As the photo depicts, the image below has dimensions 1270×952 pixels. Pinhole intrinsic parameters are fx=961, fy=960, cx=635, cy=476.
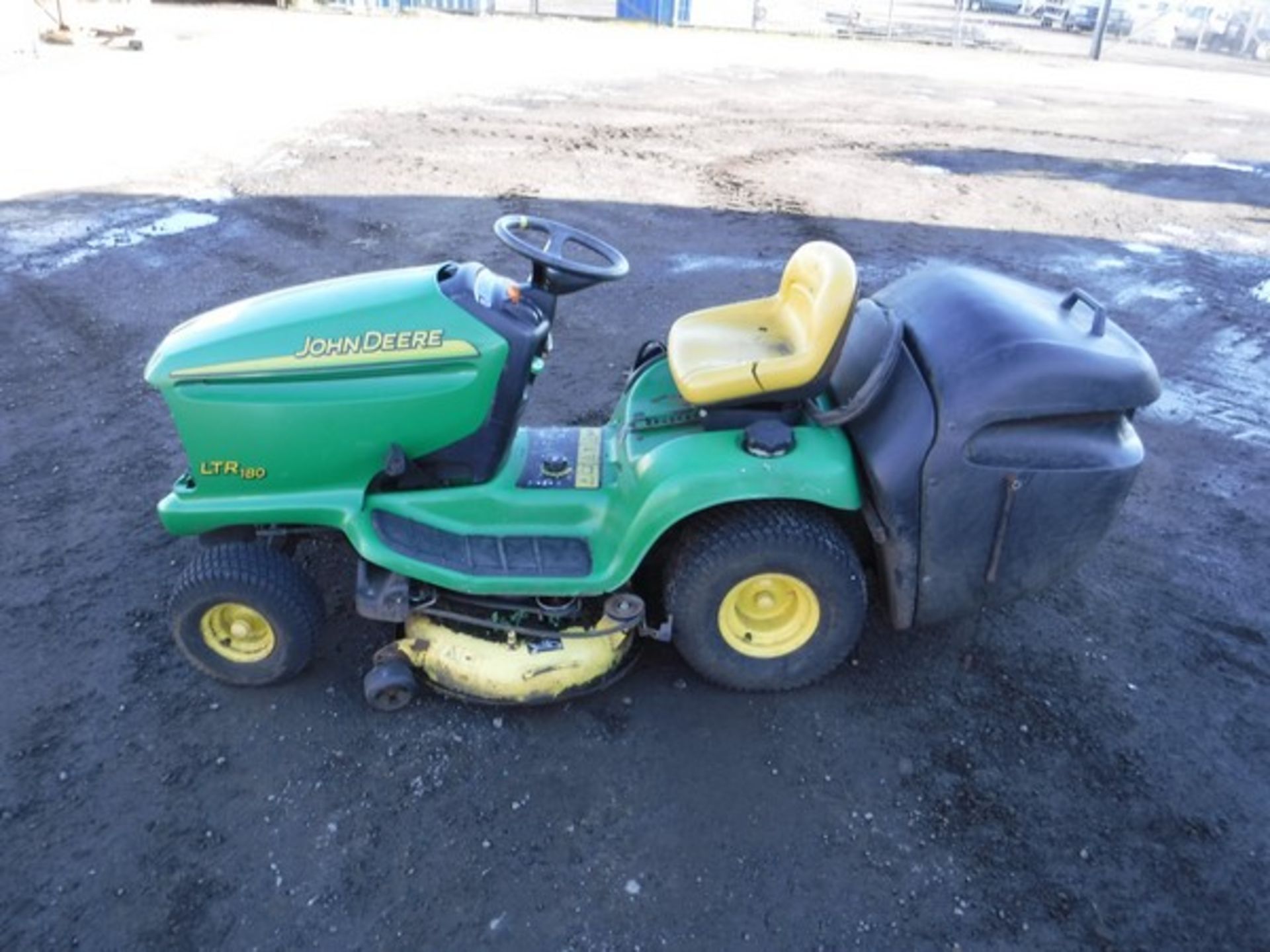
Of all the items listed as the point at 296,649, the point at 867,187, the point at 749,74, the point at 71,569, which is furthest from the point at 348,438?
the point at 749,74

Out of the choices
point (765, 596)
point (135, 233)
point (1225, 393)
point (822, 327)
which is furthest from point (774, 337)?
point (135, 233)

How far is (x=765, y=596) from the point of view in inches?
117

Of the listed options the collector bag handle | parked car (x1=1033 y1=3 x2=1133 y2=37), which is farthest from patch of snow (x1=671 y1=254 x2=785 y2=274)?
parked car (x1=1033 y1=3 x2=1133 y2=37)

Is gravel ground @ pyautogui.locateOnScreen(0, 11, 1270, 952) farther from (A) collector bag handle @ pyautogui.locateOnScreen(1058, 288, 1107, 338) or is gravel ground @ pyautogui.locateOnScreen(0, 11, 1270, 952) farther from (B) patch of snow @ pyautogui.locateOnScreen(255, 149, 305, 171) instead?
(B) patch of snow @ pyautogui.locateOnScreen(255, 149, 305, 171)

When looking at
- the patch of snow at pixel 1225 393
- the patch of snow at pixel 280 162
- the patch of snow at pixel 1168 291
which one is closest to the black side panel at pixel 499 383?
the patch of snow at pixel 1225 393

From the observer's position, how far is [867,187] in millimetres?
8836

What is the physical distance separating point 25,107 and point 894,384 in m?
11.3

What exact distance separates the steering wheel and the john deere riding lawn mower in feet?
0.04

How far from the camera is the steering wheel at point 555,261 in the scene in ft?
9.51

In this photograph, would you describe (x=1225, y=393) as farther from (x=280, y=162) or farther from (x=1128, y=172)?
(x=280, y=162)

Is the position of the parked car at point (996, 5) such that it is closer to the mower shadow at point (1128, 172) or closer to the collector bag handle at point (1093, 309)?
the mower shadow at point (1128, 172)

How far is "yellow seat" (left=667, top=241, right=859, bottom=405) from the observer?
277 cm

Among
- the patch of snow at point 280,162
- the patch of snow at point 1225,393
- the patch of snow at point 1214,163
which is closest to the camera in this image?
the patch of snow at point 1225,393

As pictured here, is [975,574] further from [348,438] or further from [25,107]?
[25,107]
